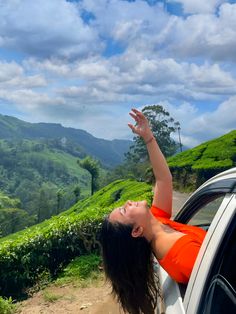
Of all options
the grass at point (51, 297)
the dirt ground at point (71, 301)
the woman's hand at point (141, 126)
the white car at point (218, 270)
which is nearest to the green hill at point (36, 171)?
the dirt ground at point (71, 301)

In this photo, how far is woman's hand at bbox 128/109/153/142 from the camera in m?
3.50

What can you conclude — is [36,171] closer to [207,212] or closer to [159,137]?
[159,137]

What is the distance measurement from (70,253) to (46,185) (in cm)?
14863

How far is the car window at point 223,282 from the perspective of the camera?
1787mm

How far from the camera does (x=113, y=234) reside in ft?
8.92

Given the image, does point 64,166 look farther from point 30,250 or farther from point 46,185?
point 30,250

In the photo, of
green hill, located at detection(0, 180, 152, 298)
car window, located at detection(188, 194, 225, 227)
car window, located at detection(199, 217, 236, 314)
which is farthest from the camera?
green hill, located at detection(0, 180, 152, 298)

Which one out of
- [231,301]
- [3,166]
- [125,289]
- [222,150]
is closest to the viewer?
[231,301]

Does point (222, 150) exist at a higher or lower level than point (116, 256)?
higher

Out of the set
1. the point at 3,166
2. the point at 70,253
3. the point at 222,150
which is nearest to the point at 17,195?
the point at 3,166

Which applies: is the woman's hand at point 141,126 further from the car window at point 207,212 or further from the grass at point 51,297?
the grass at point 51,297

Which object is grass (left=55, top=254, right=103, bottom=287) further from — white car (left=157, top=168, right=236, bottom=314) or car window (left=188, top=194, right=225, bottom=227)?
white car (left=157, top=168, right=236, bottom=314)

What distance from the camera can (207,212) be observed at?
9.20 ft

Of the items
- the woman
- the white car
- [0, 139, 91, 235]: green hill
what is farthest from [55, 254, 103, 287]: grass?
[0, 139, 91, 235]: green hill
